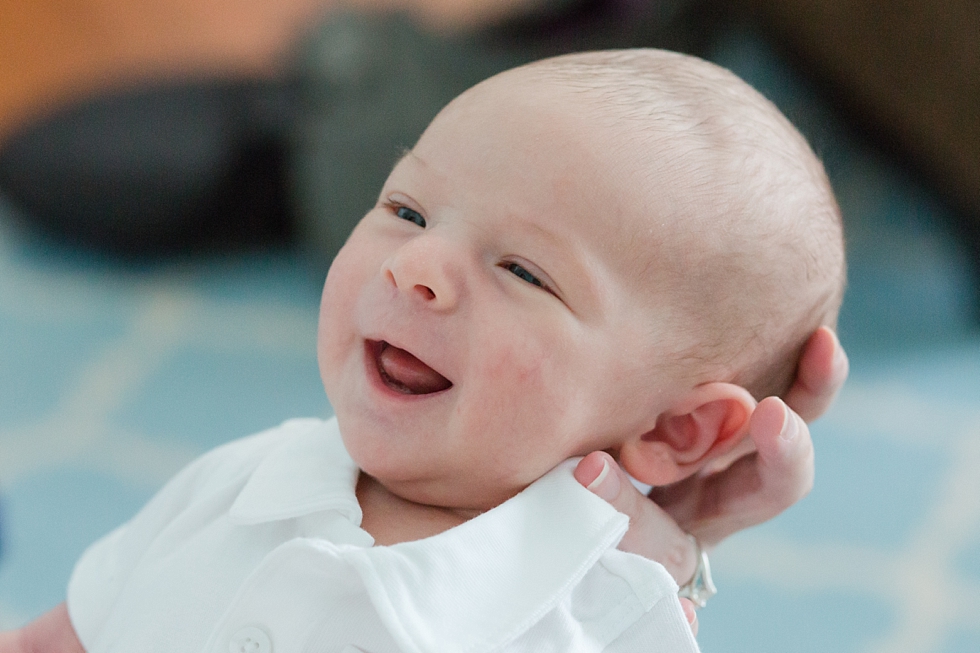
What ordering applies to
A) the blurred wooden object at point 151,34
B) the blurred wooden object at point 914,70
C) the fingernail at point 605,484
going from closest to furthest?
the fingernail at point 605,484 → the blurred wooden object at point 914,70 → the blurred wooden object at point 151,34

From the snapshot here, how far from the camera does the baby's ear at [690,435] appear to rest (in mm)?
841

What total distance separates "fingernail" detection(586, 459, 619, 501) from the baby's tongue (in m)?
0.13

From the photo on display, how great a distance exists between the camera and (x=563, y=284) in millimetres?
787

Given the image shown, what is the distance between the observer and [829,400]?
99 cm

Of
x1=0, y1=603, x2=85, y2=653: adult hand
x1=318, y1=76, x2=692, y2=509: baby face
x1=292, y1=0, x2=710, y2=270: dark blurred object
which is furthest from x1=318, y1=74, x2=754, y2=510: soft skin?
x1=292, y1=0, x2=710, y2=270: dark blurred object

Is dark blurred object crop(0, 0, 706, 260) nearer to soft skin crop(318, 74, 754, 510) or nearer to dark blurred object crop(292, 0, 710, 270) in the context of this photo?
dark blurred object crop(292, 0, 710, 270)

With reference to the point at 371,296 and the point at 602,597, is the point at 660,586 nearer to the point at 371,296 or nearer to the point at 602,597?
the point at 602,597

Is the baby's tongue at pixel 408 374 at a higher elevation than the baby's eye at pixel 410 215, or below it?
below

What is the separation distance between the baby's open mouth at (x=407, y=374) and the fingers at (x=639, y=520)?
0.13 metres

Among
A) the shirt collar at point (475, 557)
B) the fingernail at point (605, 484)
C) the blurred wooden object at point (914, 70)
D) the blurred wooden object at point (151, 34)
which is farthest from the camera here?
the blurred wooden object at point (151, 34)

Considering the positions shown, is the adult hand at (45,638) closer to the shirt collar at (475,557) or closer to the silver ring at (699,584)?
the shirt collar at (475,557)

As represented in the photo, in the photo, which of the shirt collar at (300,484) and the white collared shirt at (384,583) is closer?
the white collared shirt at (384,583)

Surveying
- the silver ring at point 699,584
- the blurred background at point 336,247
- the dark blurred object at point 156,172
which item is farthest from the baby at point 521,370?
the dark blurred object at point 156,172

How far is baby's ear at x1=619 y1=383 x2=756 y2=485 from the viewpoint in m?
0.84
